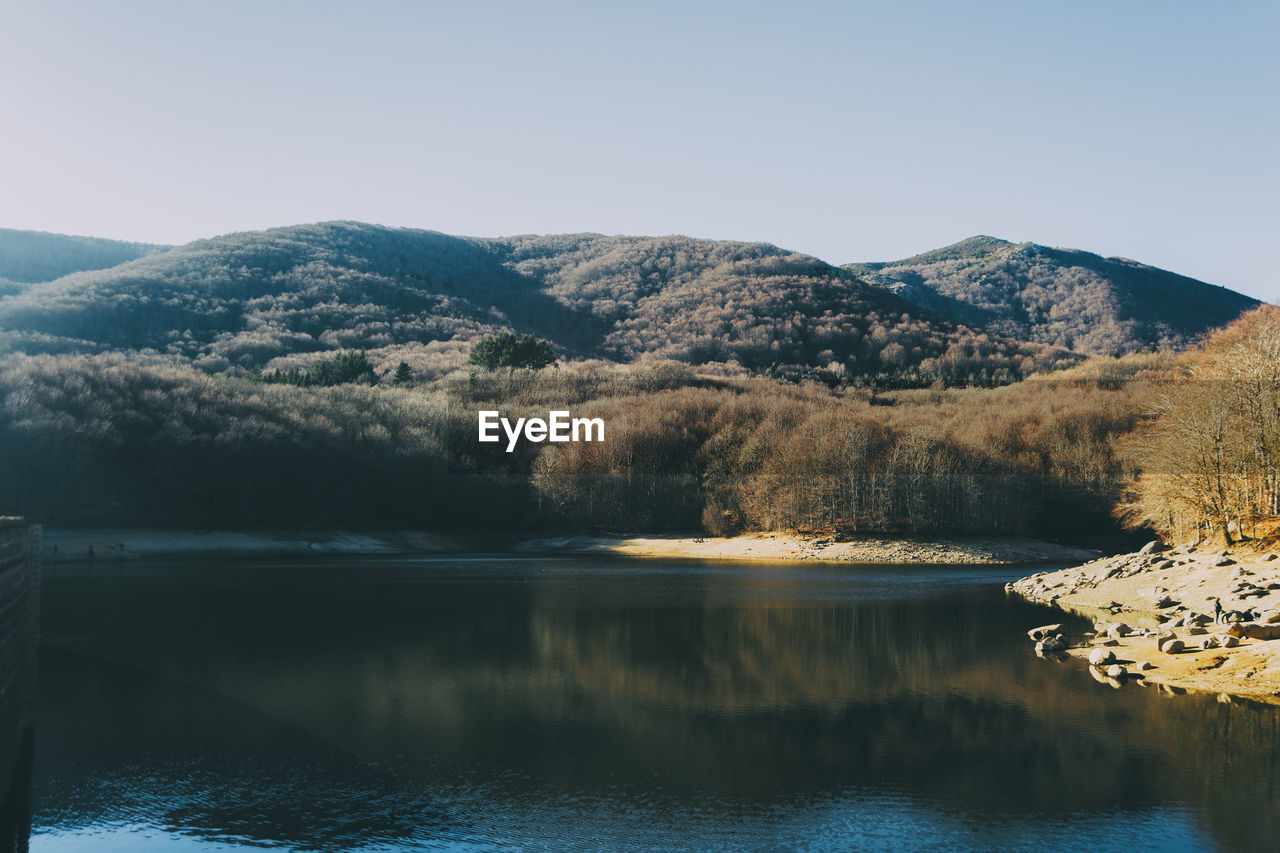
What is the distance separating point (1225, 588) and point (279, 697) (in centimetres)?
2842

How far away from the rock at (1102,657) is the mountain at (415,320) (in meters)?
114

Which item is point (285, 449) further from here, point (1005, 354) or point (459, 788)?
point (1005, 354)

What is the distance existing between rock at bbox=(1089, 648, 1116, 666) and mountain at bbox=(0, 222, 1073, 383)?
373ft

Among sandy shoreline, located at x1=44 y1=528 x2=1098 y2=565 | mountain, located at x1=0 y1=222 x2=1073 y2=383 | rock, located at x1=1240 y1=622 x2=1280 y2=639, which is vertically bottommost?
sandy shoreline, located at x1=44 y1=528 x2=1098 y2=565

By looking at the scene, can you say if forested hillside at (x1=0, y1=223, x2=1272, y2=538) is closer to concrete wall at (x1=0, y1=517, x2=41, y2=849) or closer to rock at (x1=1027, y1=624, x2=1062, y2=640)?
rock at (x1=1027, y1=624, x2=1062, y2=640)

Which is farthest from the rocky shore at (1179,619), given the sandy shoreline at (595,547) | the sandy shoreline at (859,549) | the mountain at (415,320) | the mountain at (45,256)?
the mountain at (45,256)

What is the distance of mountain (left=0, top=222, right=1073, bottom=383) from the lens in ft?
456

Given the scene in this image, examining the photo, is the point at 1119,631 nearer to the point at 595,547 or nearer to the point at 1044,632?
the point at 1044,632

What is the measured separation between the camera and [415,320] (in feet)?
572

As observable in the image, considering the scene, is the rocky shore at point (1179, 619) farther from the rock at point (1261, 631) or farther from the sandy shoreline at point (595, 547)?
the sandy shoreline at point (595, 547)

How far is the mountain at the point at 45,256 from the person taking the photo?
164750 millimetres

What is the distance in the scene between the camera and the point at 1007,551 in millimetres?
72000
